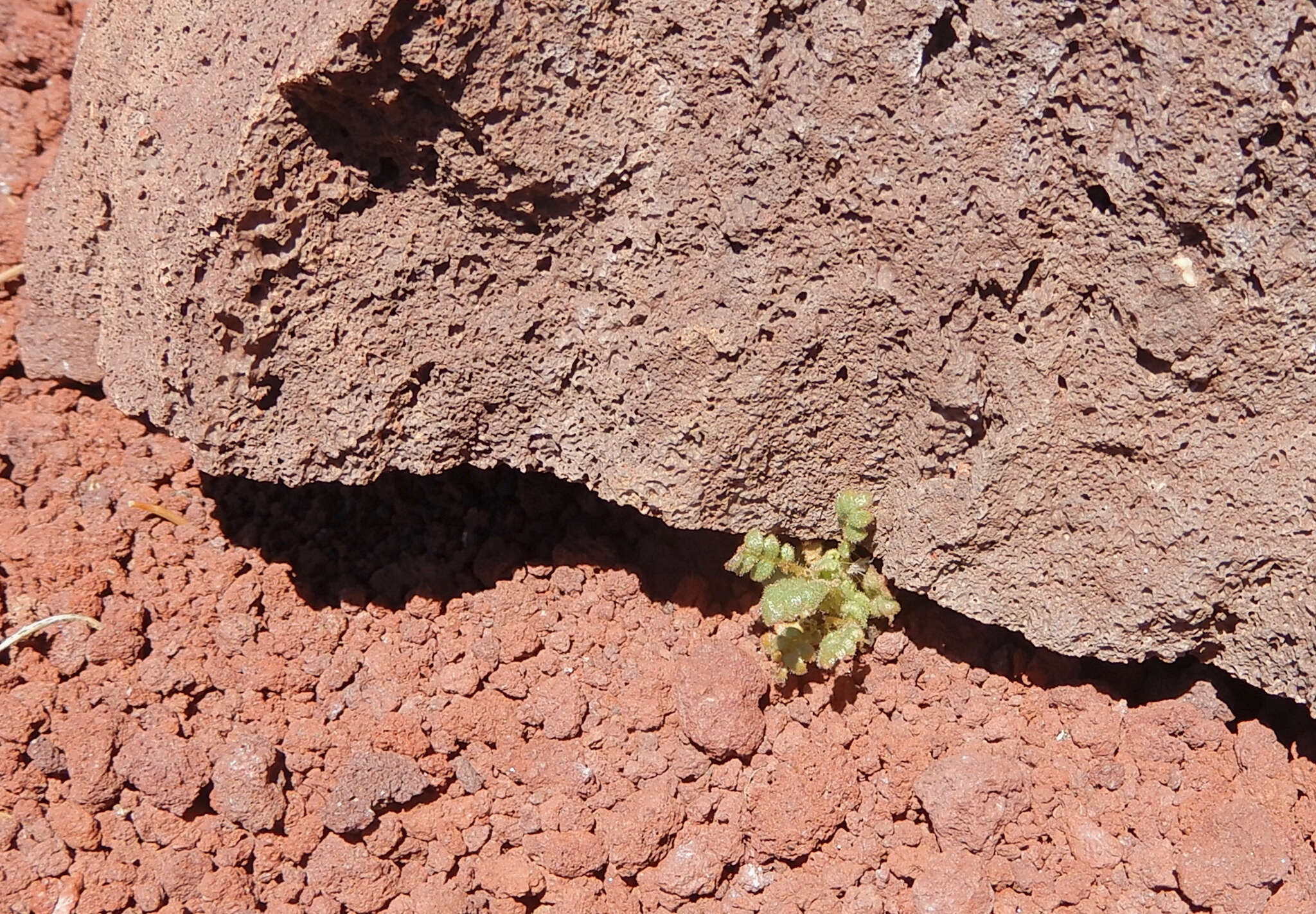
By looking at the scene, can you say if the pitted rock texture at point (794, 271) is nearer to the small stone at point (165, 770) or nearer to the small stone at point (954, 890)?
the small stone at point (954, 890)

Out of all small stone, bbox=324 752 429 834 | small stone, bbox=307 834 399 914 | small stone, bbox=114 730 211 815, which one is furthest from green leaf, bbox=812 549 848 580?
small stone, bbox=114 730 211 815

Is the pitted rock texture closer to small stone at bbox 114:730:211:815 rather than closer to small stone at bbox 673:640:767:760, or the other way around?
small stone at bbox 673:640:767:760

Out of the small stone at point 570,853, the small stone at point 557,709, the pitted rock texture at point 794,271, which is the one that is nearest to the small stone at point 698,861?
the small stone at point 570,853

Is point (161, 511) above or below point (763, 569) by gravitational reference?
below

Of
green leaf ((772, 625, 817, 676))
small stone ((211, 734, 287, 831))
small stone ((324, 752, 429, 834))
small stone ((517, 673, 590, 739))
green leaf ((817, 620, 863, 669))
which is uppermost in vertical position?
green leaf ((817, 620, 863, 669))

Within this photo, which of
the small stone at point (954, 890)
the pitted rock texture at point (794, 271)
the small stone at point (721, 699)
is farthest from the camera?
the small stone at point (721, 699)

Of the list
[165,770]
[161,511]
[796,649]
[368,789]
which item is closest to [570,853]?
[368,789]

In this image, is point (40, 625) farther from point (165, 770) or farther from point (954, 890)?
point (954, 890)
